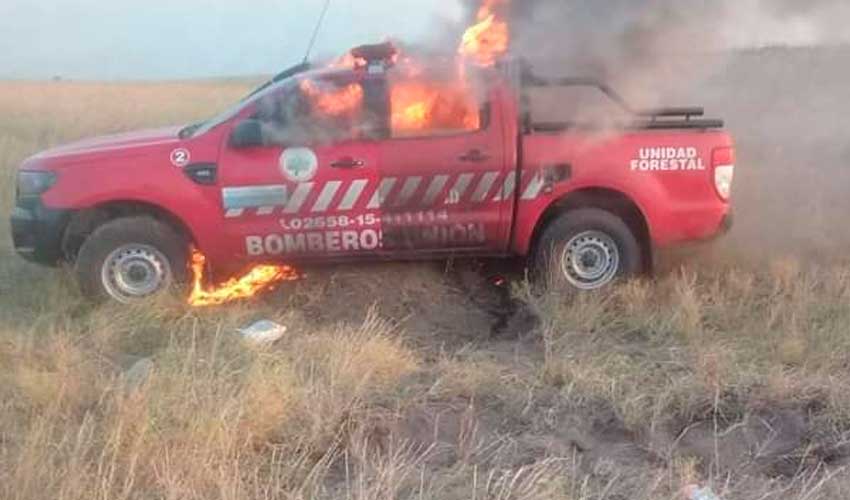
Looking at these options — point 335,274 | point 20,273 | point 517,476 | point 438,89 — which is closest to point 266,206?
point 335,274

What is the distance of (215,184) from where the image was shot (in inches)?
298

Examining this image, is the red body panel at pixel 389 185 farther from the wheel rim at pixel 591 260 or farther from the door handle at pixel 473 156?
the wheel rim at pixel 591 260

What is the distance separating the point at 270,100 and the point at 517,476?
4.18m

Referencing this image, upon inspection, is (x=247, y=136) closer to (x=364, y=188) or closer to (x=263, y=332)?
(x=364, y=188)

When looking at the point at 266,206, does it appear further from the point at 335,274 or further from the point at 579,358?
the point at 579,358

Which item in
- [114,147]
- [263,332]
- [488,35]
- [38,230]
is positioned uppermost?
[488,35]

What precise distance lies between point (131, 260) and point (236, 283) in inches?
30.4

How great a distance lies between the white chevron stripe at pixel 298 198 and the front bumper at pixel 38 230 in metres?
1.52

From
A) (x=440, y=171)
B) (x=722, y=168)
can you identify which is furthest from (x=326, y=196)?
(x=722, y=168)

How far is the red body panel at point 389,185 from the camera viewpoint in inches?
297

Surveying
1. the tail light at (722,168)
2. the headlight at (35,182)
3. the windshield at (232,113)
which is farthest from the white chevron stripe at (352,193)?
the tail light at (722,168)

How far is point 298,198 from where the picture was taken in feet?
24.8

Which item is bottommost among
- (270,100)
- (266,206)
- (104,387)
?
(104,387)

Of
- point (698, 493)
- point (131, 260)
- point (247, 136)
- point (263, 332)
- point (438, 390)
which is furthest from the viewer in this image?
point (131, 260)
